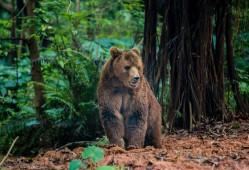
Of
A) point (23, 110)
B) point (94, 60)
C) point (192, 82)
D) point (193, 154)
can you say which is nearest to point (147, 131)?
point (192, 82)

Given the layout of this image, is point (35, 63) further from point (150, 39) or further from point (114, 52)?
point (114, 52)

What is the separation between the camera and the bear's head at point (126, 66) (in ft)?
19.9

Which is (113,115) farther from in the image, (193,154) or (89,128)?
(89,128)

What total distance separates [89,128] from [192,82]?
95.8 inches

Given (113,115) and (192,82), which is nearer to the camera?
(113,115)

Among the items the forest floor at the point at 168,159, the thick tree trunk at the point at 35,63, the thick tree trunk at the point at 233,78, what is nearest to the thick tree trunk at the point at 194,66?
the thick tree trunk at the point at 233,78

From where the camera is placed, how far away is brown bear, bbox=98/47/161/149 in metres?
6.09

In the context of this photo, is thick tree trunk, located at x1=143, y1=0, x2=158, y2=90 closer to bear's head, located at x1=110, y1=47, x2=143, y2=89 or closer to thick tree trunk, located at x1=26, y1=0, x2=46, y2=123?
bear's head, located at x1=110, y1=47, x2=143, y2=89

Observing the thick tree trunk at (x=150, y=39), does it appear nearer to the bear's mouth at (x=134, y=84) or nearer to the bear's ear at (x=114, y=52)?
the bear's ear at (x=114, y=52)

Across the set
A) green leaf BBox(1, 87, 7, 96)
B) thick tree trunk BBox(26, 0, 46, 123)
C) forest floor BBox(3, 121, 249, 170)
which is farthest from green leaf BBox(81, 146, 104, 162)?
green leaf BBox(1, 87, 7, 96)

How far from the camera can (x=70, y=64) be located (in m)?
8.73

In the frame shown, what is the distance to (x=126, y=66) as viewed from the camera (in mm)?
6164

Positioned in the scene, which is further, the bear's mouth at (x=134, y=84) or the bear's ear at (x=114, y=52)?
the bear's ear at (x=114, y=52)

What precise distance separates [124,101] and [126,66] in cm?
53
